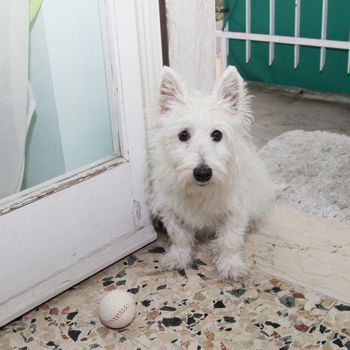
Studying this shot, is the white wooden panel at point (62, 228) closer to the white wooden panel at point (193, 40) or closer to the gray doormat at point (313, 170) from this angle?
the white wooden panel at point (193, 40)

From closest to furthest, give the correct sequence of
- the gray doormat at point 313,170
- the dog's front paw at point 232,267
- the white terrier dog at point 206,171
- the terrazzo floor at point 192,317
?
1. the terrazzo floor at point 192,317
2. the white terrier dog at point 206,171
3. the dog's front paw at point 232,267
4. the gray doormat at point 313,170

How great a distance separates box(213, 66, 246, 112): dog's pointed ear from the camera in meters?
1.77

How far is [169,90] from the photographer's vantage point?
5.96 ft

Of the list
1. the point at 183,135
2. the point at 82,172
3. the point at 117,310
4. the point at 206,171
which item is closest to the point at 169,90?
the point at 183,135

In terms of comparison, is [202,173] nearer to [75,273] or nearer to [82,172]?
[82,172]

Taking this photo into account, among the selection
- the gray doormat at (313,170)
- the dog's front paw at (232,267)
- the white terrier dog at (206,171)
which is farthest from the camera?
the gray doormat at (313,170)

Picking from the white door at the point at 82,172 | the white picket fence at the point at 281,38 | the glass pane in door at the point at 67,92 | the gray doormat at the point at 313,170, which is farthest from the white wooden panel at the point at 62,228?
the white picket fence at the point at 281,38

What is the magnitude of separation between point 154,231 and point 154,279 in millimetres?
310

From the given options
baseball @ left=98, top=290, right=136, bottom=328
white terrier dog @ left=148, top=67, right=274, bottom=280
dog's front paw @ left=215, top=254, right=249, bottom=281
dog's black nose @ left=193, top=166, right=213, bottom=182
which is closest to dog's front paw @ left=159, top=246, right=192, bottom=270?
white terrier dog @ left=148, top=67, right=274, bottom=280

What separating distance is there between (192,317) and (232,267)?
283mm

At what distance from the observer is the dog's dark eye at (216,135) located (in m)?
1.77

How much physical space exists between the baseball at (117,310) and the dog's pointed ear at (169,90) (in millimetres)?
664

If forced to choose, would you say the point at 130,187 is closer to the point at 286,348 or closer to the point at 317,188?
the point at 286,348

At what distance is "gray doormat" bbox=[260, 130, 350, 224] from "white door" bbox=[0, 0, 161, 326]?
2.82ft
